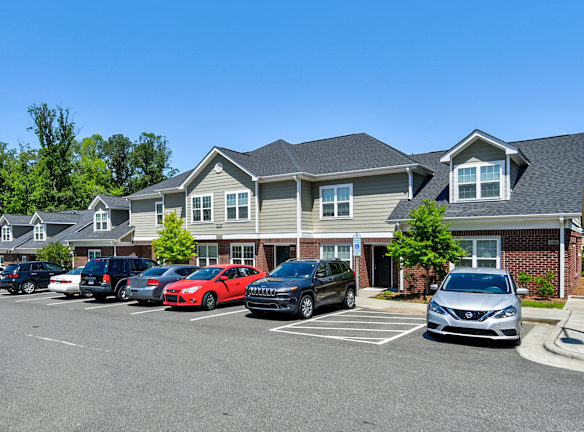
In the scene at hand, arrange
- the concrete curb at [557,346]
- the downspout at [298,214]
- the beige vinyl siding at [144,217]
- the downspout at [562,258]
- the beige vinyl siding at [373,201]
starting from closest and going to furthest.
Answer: the concrete curb at [557,346] < the downspout at [562,258] < the beige vinyl siding at [373,201] < the downspout at [298,214] < the beige vinyl siding at [144,217]

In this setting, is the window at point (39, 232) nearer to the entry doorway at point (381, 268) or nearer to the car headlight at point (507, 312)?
the entry doorway at point (381, 268)

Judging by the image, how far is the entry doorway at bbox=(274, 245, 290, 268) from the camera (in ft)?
81.0

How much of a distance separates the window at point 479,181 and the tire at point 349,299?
6.89 metres

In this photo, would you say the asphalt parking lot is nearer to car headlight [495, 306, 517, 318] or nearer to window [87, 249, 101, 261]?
car headlight [495, 306, 517, 318]

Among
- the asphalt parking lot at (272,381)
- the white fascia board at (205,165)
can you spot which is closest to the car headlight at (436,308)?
the asphalt parking lot at (272,381)

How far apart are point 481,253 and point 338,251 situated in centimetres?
708

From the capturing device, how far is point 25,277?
24.0m

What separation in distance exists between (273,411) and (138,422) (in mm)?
1594

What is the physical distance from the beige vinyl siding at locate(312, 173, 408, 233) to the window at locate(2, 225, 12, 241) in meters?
35.0

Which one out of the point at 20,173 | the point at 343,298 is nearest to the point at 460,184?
the point at 343,298

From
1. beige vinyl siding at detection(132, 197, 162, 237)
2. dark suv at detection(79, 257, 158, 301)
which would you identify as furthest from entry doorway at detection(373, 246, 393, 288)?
beige vinyl siding at detection(132, 197, 162, 237)

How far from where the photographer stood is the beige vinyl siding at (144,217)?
3106 cm

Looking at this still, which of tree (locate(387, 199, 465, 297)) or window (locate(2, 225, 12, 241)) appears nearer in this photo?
tree (locate(387, 199, 465, 297))

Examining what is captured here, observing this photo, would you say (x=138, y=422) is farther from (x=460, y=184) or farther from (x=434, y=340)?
(x=460, y=184)
